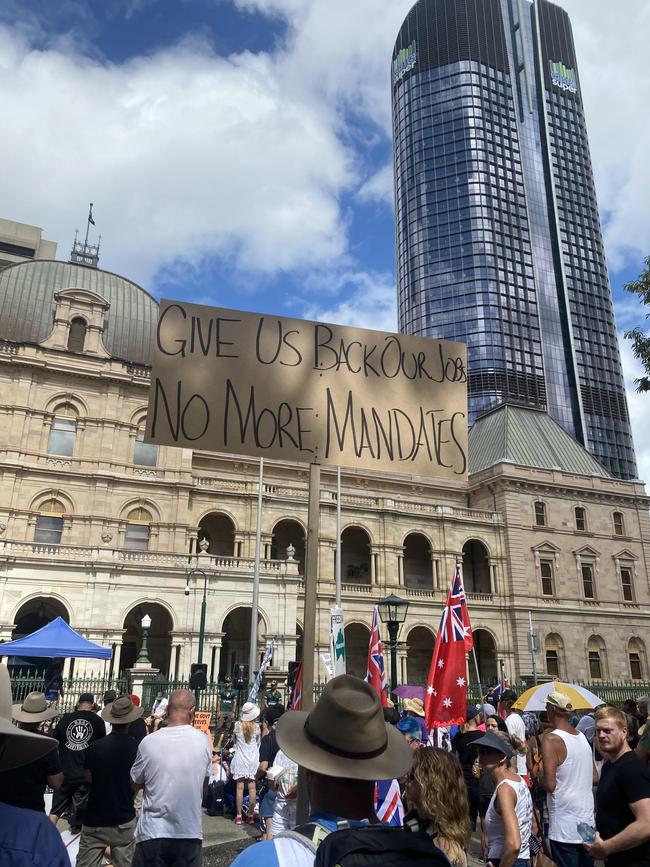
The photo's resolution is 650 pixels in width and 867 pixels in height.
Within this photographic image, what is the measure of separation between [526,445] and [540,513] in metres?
5.71

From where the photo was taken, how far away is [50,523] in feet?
105

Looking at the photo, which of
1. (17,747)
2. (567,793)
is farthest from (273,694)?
(17,747)

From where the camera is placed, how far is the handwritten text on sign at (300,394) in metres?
5.59

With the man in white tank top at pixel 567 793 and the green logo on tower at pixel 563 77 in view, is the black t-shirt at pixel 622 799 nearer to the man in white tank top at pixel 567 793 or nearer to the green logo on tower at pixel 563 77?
the man in white tank top at pixel 567 793

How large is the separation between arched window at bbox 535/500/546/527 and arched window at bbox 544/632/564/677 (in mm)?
7209

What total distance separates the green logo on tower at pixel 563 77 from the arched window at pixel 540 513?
100910 millimetres

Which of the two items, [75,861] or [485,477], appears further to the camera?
[485,477]

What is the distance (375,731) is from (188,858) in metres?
3.53

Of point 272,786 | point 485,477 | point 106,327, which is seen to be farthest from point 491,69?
point 272,786

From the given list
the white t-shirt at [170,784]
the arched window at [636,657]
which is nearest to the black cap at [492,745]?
the white t-shirt at [170,784]

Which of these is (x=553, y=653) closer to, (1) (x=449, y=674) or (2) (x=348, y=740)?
(1) (x=449, y=674)

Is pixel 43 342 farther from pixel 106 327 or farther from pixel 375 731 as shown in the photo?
pixel 375 731

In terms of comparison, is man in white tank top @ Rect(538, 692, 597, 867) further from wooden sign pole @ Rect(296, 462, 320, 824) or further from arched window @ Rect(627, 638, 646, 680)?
arched window @ Rect(627, 638, 646, 680)

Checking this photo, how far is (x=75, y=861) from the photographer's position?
5.84m
